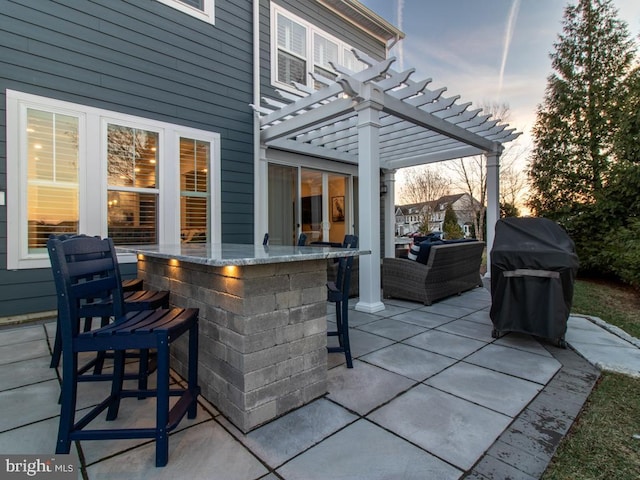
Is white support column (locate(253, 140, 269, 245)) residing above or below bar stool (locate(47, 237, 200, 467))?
above

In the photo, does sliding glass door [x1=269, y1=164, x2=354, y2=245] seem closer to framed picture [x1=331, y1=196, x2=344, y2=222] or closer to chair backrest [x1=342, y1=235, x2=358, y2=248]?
framed picture [x1=331, y1=196, x2=344, y2=222]

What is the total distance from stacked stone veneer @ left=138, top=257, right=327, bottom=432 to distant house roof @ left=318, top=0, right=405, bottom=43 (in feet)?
20.3

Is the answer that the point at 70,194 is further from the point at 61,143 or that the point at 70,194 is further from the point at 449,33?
the point at 449,33

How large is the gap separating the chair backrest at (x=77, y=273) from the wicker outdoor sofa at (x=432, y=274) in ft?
11.3

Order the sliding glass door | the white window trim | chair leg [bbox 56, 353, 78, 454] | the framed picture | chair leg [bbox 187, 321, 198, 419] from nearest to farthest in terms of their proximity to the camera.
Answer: chair leg [bbox 56, 353, 78, 454]
chair leg [bbox 187, 321, 198, 419]
the white window trim
the sliding glass door
the framed picture

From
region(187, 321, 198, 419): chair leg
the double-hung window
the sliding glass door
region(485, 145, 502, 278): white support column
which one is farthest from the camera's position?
region(485, 145, 502, 278): white support column

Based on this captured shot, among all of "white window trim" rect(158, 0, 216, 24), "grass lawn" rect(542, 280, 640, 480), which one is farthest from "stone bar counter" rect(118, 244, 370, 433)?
"white window trim" rect(158, 0, 216, 24)

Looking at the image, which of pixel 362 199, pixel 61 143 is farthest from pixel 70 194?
pixel 362 199

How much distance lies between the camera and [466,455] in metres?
1.54

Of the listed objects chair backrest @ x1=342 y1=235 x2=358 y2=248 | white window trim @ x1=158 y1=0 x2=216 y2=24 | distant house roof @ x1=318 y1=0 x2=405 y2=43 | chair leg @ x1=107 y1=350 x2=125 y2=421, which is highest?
distant house roof @ x1=318 y1=0 x2=405 y2=43

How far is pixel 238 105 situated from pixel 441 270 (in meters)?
3.84

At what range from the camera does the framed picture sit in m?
7.35

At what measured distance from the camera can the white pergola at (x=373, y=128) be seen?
386 cm

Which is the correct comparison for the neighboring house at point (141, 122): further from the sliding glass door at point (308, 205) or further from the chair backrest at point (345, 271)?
the chair backrest at point (345, 271)
